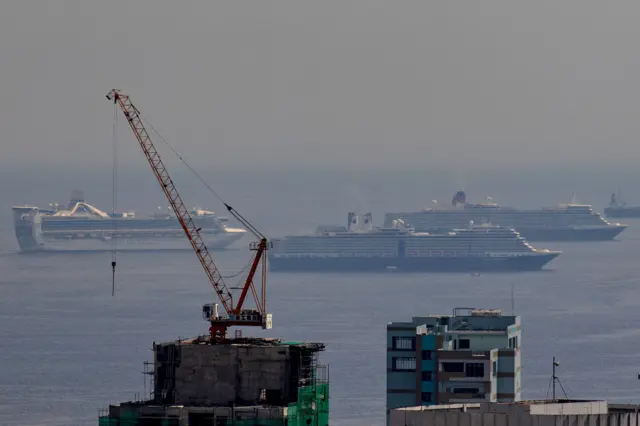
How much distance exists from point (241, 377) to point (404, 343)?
2181cm

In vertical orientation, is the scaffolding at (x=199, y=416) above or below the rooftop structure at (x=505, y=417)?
below

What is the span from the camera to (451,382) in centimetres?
5425

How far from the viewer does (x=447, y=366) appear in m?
54.4

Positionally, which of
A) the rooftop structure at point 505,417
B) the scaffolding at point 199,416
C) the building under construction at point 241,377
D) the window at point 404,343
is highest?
the window at point 404,343

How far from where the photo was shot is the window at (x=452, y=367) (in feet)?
178

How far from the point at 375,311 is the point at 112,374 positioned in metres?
50.5

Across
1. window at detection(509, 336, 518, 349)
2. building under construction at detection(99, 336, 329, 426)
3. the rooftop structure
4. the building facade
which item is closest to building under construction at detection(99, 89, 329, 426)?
building under construction at detection(99, 336, 329, 426)

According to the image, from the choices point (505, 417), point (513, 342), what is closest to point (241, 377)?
point (505, 417)

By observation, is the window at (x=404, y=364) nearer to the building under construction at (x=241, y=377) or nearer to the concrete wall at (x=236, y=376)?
the building under construction at (x=241, y=377)

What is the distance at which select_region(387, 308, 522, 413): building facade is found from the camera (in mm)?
53969

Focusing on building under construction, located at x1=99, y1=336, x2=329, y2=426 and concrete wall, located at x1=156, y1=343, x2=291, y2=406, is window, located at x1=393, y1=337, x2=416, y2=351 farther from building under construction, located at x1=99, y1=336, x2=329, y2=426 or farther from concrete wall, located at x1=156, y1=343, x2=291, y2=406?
concrete wall, located at x1=156, y1=343, x2=291, y2=406

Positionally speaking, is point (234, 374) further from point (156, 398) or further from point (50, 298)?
point (50, 298)

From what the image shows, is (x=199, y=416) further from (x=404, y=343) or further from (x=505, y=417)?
(x=404, y=343)

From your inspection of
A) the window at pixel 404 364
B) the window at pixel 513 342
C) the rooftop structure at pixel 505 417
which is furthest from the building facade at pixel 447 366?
the rooftop structure at pixel 505 417
